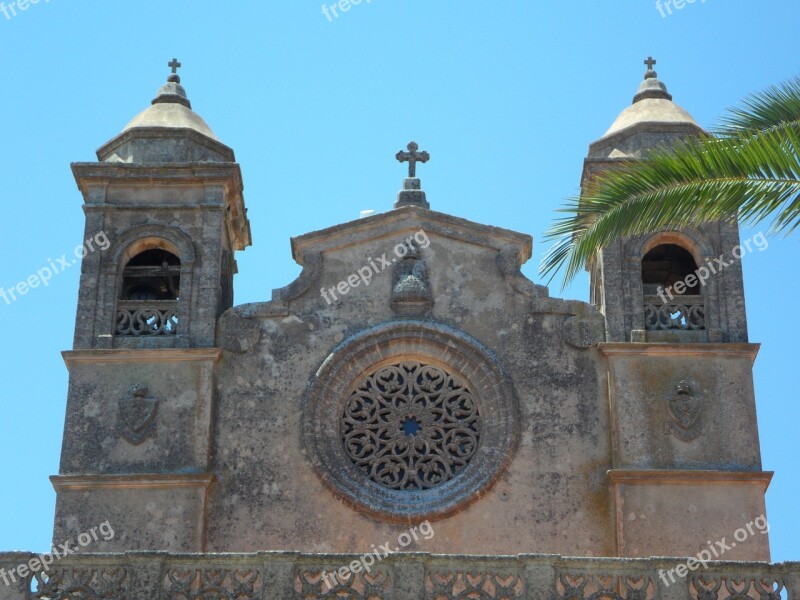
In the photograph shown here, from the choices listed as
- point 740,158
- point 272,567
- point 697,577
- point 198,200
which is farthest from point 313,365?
point 740,158

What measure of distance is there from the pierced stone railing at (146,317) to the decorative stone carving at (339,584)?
658 centimetres

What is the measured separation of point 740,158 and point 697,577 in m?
5.25

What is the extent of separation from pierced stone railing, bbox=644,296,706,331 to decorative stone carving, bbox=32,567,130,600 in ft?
29.9

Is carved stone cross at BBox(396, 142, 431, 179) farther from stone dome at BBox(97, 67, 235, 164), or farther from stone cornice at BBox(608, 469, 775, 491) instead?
stone cornice at BBox(608, 469, 775, 491)

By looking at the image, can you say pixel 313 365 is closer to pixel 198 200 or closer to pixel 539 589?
pixel 198 200

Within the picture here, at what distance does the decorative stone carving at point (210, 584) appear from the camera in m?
19.4

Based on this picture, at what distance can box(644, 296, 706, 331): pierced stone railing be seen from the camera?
2508cm

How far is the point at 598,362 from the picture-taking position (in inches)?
967

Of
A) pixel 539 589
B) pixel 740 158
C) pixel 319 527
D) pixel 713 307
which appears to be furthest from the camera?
pixel 713 307

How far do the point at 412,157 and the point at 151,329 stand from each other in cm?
485

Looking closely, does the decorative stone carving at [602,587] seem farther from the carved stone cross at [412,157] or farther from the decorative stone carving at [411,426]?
the carved stone cross at [412,157]

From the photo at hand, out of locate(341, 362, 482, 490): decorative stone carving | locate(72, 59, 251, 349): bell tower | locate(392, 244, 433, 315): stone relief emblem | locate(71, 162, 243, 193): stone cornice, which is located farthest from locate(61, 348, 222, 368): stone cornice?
locate(71, 162, 243, 193): stone cornice

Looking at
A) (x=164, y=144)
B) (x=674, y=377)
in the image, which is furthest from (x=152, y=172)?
(x=674, y=377)

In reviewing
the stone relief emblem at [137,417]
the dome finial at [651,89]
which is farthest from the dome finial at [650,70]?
the stone relief emblem at [137,417]
